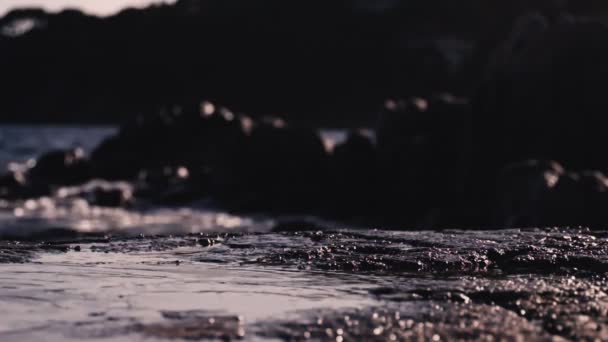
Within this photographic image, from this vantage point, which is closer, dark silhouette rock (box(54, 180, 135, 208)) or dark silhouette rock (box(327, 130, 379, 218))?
dark silhouette rock (box(327, 130, 379, 218))

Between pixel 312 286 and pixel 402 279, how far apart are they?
0.32 meters

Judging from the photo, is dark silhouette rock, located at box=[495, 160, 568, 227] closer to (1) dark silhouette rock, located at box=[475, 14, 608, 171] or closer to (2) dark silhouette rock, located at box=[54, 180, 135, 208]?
(1) dark silhouette rock, located at box=[475, 14, 608, 171]

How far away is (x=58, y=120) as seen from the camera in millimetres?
86562

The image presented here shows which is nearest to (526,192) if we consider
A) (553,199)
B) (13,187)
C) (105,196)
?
(553,199)

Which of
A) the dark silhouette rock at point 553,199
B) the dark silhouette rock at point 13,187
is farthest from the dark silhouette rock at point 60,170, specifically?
the dark silhouette rock at point 553,199

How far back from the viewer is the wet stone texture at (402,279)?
2336mm

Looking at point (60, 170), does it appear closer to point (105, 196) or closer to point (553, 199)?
point (105, 196)

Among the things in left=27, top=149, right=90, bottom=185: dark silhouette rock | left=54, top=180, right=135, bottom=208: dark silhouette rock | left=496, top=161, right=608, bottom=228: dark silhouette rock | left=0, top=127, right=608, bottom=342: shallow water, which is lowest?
left=0, top=127, right=608, bottom=342: shallow water

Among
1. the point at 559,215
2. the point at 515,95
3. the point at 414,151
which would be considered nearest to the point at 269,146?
the point at 414,151

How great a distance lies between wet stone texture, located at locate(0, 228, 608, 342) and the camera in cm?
234

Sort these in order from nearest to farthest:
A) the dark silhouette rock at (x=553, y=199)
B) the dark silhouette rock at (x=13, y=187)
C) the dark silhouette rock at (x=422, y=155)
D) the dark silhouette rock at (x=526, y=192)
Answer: the dark silhouette rock at (x=553, y=199) → the dark silhouette rock at (x=526, y=192) → the dark silhouette rock at (x=422, y=155) → the dark silhouette rock at (x=13, y=187)

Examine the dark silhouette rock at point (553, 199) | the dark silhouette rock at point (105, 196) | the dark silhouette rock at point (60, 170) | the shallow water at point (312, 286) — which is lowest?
the shallow water at point (312, 286)

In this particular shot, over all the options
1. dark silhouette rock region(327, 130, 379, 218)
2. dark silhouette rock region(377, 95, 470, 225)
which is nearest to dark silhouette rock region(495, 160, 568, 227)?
dark silhouette rock region(377, 95, 470, 225)

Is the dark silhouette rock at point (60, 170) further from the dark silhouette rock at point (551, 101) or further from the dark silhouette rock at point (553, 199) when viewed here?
the dark silhouette rock at point (553, 199)
